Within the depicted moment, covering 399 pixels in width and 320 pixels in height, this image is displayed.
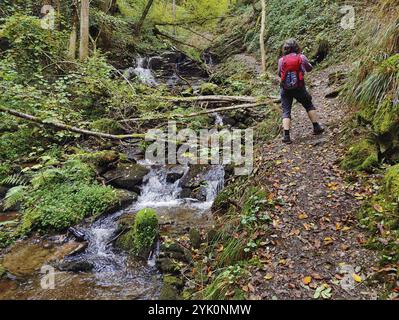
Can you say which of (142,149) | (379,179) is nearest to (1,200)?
(142,149)

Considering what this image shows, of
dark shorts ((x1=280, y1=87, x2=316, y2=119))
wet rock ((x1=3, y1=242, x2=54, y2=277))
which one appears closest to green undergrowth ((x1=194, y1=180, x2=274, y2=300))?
dark shorts ((x1=280, y1=87, x2=316, y2=119))

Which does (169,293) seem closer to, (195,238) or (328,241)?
(195,238)

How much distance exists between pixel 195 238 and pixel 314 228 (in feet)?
7.93

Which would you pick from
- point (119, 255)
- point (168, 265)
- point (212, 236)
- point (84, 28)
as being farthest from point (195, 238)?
point (84, 28)

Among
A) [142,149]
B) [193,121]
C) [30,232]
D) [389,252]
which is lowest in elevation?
[30,232]

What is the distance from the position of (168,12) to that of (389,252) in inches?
945

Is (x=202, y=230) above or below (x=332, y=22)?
below

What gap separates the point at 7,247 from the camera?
666cm

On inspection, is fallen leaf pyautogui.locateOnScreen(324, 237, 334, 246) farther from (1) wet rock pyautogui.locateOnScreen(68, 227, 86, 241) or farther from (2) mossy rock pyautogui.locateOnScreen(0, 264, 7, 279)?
(2) mossy rock pyautogui.locateOnScreen(0, 264, 7, 279)

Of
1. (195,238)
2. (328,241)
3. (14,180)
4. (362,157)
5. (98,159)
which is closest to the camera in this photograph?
(328,241)

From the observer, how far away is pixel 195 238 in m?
6.24

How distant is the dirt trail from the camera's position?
3768 millimetres

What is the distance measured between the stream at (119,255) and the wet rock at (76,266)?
6 centimetres

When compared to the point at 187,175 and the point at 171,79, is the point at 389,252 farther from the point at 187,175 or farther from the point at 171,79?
the point at 171,79
